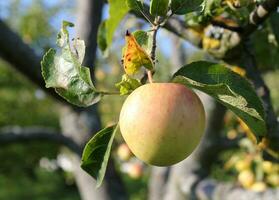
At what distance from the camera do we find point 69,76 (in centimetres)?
66

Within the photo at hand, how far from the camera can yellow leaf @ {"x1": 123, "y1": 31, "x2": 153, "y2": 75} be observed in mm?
632

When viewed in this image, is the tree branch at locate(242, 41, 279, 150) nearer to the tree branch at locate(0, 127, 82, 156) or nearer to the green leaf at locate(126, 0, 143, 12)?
the green leaf at locate(126, 0, 143, 12)

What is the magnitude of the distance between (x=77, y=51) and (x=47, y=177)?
10872 mm

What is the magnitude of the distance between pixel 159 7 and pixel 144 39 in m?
0.04

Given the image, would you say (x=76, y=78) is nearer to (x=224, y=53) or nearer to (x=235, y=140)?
(x=224, y=53)

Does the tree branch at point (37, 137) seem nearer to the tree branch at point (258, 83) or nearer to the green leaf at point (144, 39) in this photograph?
the tree branch at point (258, 83)

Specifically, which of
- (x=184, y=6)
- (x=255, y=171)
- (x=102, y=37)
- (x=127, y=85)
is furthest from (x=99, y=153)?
(x=255, y=171)

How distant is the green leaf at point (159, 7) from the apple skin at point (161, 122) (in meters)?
0.10

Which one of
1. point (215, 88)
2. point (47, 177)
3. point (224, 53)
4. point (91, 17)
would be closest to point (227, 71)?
point (215, 88)

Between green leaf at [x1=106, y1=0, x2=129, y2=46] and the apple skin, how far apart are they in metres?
0.25

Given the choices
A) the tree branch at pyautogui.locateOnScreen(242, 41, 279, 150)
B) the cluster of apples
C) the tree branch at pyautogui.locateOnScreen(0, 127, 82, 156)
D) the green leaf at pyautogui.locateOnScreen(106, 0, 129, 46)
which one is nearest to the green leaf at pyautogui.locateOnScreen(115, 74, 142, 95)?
the green leaf at pyautogui.locateOnScreen(106, 0, 129, 46)

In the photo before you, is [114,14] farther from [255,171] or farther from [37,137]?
[255,171]

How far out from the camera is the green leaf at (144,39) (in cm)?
66

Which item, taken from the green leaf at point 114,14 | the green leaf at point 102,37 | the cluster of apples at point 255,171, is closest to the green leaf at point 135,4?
the green leaf at point 114,14
